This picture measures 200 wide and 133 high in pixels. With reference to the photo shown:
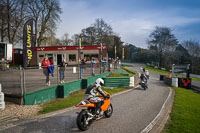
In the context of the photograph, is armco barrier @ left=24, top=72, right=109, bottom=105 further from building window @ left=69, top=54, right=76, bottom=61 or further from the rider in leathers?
building window @ left=69, top=54, right=76, bottom=61

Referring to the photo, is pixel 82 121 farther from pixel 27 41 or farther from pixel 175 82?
pixel 175 82

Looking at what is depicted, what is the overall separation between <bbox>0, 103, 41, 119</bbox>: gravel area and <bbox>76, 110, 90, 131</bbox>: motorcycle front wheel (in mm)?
2593

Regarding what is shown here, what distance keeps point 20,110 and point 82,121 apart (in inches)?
131

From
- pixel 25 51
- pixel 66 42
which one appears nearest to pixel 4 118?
pixel 25 51

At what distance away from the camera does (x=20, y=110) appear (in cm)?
636

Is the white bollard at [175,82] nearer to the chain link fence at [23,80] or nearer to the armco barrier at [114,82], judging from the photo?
the armco barrier at [114,82]

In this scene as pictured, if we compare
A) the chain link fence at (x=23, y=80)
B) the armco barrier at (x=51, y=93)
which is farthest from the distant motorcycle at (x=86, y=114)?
the chain link fence at (x=23, y=80)

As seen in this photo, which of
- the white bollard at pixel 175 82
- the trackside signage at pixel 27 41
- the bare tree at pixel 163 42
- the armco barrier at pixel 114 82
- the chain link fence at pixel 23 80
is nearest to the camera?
the chain link fence at pixel 23 80

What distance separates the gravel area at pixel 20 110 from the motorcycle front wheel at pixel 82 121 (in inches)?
102

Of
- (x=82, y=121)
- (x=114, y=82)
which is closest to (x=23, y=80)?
(x=82, y=121)

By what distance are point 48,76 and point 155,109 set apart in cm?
600

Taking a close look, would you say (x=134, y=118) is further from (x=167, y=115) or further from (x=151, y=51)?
(x=151, y=51)

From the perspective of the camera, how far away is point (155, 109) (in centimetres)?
745

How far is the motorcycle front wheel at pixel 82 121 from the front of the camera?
450cm
